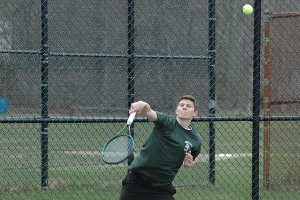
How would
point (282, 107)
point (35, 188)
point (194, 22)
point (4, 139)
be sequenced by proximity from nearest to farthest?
point (35, 188), point (282, 107), point (194, 22), point (4, 139)

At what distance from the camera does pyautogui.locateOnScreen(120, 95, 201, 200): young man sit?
5.50 m

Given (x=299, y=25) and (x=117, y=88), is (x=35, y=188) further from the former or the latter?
(x=299, y=25)

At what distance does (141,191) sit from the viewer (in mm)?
5551

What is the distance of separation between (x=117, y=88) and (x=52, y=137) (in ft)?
3.68

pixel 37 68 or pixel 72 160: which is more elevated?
pixel 37 68

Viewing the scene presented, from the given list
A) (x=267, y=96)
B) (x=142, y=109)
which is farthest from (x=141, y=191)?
(x=267, y=96)

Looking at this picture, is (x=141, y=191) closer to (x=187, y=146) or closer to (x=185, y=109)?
(x=187, y=146)

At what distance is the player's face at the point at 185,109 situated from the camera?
554 cm

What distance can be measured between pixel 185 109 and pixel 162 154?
38 cm

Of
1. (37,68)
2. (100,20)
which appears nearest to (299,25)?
(100,20)

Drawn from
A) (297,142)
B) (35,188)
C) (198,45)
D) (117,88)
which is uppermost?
(198,45)

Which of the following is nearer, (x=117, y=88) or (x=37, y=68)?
(x=37, y=68)

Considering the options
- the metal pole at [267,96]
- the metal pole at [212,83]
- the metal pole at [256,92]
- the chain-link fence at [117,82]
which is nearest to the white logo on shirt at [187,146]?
the metal pole at [256,92]

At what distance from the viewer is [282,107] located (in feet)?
28.2
